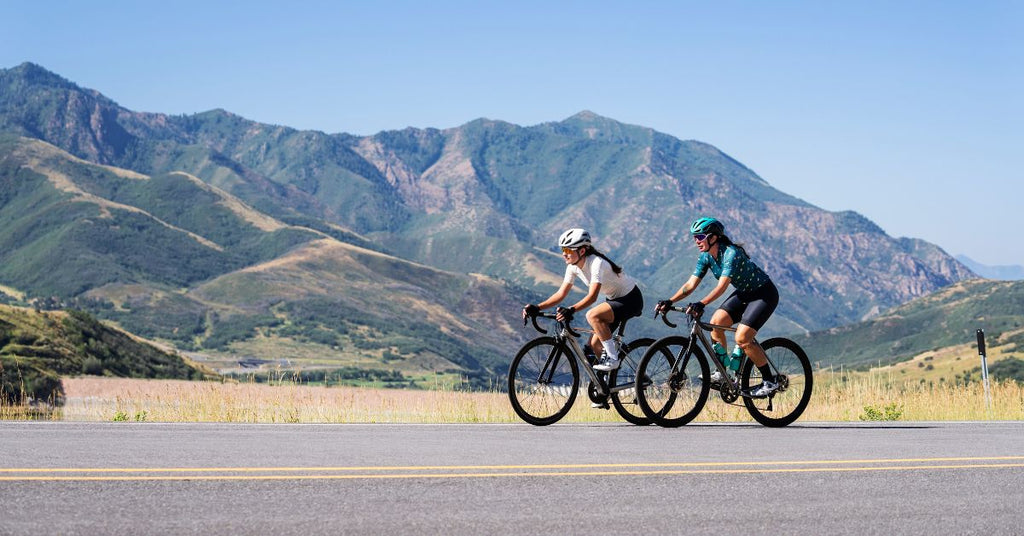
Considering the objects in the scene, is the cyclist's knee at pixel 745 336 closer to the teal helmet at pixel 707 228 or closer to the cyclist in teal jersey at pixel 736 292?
the cyclist in teal jersey at pixel 736 292

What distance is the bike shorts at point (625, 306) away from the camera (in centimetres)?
1278

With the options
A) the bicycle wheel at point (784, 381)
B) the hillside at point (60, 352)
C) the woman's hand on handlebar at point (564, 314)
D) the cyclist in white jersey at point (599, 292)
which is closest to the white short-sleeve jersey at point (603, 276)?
the cyclist in white jersey at point (599, 292)

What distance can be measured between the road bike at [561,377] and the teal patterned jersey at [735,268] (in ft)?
3.80

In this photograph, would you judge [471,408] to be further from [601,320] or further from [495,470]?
[495,470]

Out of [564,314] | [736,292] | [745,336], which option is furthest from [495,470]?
[736,292]

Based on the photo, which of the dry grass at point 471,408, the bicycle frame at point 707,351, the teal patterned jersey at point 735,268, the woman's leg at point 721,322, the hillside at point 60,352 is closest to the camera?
the teal patterned jersey at point 735,268

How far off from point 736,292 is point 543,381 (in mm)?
2420

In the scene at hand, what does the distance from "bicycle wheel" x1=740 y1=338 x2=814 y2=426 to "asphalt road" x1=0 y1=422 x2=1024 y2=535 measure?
Answer: 111 cm

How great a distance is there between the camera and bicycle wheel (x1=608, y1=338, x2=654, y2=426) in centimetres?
1273

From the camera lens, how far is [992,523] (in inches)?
281

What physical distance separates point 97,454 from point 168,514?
2.84 meters

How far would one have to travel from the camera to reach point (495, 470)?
873 centimetres

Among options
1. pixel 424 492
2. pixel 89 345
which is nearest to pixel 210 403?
pixel 424 492

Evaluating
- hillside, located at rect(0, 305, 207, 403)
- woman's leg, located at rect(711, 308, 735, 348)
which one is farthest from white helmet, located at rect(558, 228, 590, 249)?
hillside, located at rect(0, 305, 207, 403)
